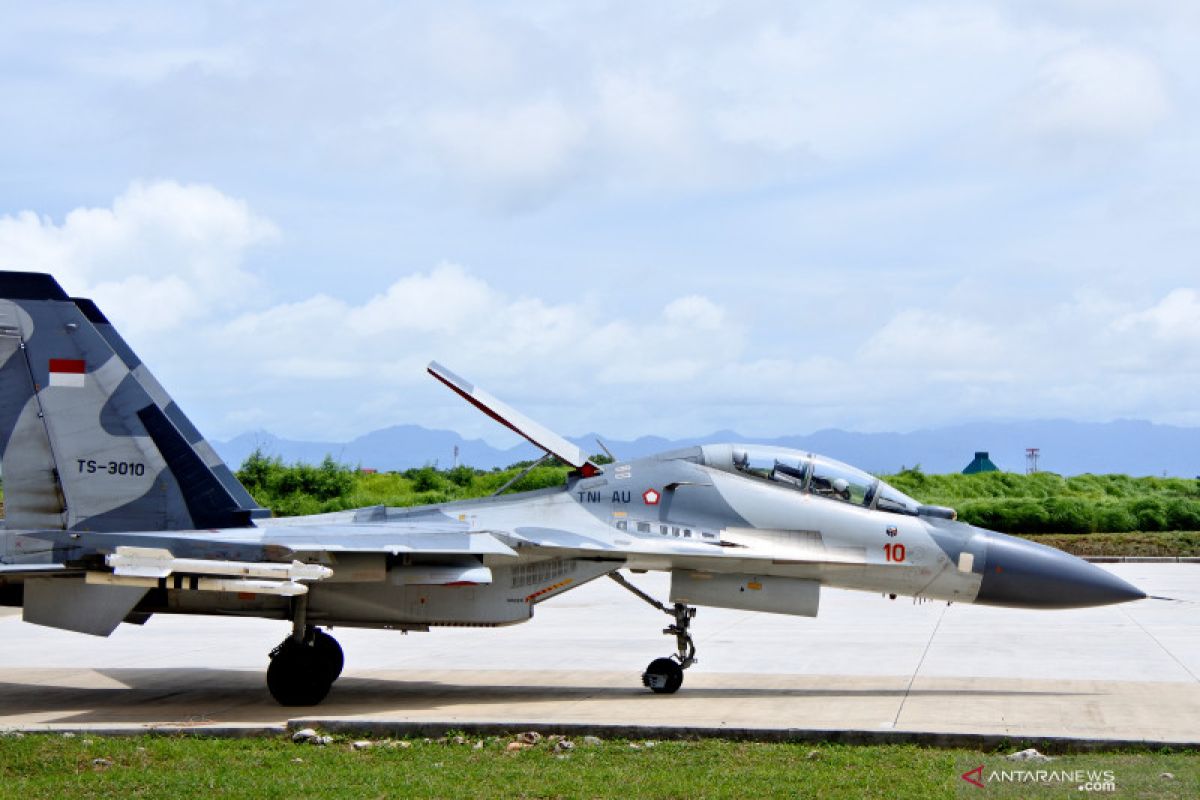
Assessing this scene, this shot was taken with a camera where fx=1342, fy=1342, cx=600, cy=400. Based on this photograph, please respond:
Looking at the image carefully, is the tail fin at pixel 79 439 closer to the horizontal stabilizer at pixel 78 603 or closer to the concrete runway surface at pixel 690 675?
the horizontal stabilizer at pixel 78 603

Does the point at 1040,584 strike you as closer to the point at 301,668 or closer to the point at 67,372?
the point at 301,668

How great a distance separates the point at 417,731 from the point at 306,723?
3.08 feet

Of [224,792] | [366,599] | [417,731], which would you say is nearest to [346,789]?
[224,792]

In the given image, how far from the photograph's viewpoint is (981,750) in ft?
33.7

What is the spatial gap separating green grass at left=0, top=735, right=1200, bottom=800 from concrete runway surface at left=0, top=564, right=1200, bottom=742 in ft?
2.18

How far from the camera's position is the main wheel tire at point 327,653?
13.1 metres

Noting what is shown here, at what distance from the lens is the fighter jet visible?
496 inches

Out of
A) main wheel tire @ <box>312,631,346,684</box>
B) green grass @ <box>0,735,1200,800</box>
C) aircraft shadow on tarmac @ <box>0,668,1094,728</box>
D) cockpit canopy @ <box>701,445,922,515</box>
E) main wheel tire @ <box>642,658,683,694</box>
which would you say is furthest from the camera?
cockpit canopy @ <box>701,445,922,515</box>

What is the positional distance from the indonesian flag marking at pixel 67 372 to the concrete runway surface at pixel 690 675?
314cm

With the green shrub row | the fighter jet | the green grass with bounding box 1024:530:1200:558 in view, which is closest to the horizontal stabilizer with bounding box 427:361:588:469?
the fighter jet

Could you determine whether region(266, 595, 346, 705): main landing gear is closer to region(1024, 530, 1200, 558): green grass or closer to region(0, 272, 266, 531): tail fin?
region(0, 272, 266, 531): tail fin

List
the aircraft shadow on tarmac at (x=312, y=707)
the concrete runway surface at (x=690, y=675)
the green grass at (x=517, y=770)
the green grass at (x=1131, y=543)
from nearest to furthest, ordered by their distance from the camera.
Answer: the green grass at (x=517, y=770)
the concrete runway surface at (x=690, y=675)
the aircraft shadow on tarmac at (x=312, y=707)
the green grass at (x=1131, y=543)

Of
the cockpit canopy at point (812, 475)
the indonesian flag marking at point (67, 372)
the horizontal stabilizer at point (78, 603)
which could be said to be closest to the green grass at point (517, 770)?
the horizontal stabilizer at point (78, 603)

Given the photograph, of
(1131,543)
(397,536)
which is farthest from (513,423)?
(1131,543)
